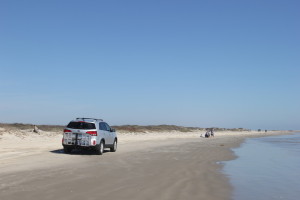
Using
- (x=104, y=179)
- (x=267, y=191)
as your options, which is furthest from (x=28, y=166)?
(x=267, y=191)

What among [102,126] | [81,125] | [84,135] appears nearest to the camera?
[84,135]

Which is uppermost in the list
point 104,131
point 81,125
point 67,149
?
point 81,125

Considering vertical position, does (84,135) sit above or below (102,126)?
below

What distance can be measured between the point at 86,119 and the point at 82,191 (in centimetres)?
1273

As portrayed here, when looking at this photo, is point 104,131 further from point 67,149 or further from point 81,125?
point 67,149

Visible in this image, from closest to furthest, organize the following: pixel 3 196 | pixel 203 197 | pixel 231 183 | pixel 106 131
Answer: pixel 3 196, pixel 203 197, pixel 231 183, pixel 106 131

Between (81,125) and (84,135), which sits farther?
(81,125)

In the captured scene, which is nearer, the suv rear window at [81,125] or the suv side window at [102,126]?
the suv rear window at [81,125]

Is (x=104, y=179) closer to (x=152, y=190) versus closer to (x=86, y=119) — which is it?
(x=152, y=190)

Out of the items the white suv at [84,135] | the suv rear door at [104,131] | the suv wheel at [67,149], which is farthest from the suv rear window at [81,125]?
the suv wheel at [67,149]

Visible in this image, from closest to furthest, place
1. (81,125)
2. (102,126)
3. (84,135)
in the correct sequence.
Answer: (84,135) < (81,125) < (102,126)

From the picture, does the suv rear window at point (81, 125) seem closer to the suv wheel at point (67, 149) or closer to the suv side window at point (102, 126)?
the suv side window at point (102, 126)

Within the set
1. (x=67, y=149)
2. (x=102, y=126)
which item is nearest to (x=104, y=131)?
(x=102, y=126)

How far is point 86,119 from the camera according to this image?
21938 millimetres
